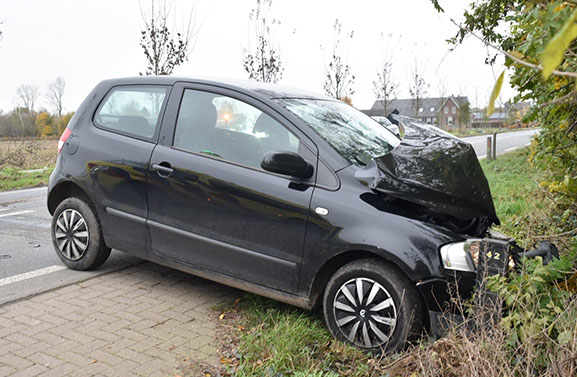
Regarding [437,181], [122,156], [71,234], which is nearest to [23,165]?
[71,234]

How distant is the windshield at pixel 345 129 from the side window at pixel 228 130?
0.23 m

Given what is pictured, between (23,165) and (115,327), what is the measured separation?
16852 millimetres

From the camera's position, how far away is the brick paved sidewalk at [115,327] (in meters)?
3.33

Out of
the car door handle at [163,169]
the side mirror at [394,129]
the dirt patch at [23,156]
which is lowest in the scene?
the dirt patch at [23,156]

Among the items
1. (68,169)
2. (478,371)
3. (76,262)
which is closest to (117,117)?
(68,169)

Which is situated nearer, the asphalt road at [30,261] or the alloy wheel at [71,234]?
the asphalt road at [30,261]

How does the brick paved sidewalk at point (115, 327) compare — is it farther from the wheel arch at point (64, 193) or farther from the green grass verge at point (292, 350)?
the wheel arch at point (64, 193)

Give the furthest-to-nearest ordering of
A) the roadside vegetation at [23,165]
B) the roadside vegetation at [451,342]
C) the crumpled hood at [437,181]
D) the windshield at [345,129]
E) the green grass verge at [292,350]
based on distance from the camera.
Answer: the roadside vegetation at [23,165] < the windshield at [345,129] < the crumpled hood at [437,181] < the green grass verge at [292,350] < the roadside vegetation at [451,342]

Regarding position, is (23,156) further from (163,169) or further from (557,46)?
(557,46)

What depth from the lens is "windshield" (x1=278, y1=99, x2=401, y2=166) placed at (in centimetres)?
396

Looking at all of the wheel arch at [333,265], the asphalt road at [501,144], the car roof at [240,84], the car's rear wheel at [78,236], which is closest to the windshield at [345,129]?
the car roof at [240,84]

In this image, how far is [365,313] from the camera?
3.44 metres

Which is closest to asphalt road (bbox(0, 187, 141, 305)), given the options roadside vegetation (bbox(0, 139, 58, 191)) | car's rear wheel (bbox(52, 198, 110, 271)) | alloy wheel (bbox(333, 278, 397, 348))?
car's rear wheel (bbox(52, 198, 110, 271))

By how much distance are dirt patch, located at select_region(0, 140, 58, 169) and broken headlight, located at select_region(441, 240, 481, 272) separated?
17847 mm
